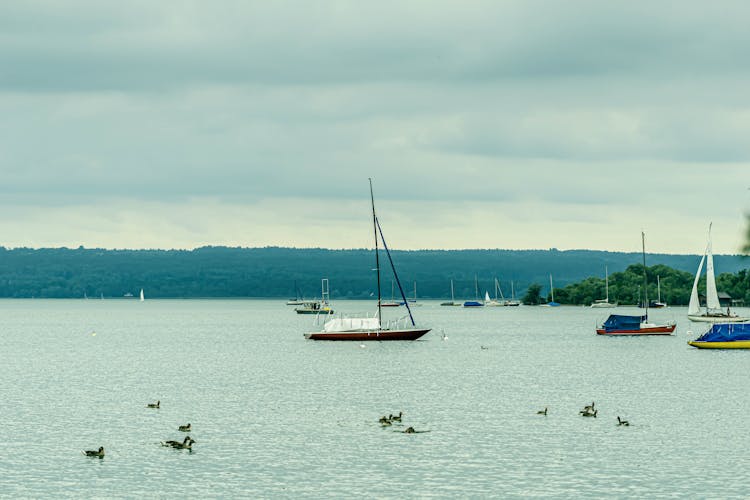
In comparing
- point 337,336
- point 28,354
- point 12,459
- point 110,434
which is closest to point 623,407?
point 110,434

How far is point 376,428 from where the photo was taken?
71.2 m

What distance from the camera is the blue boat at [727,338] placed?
146 metres

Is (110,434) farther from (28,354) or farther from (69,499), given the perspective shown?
(28,354)

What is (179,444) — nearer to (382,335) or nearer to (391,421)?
(391,421)

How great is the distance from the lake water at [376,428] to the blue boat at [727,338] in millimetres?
13085

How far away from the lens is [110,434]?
6881 cm

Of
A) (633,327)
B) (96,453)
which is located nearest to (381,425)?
(96,453)

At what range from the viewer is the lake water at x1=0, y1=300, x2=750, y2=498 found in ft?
174

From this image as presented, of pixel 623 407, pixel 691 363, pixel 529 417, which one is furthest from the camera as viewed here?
pixel 691 363

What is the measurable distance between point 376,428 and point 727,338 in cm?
8822

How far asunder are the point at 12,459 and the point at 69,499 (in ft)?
35.9

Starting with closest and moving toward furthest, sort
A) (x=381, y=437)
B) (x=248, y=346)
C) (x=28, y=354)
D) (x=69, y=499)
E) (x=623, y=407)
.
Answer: (x=69, y=499) < (x=381, y=437) < (x=623, y=407) < (x=28, y=354) < (x=248, y=346)

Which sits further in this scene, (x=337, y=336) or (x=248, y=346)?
(x=248, y=346)

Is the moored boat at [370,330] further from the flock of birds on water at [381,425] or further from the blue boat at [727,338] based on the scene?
the flock of birds on water at [381,425]
